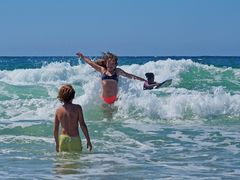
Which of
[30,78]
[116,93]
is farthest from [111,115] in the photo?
[30,78]

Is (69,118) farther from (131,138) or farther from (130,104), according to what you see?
(130,104)

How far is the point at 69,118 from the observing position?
7.79m

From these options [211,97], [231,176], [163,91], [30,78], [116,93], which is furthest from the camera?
[30,78]

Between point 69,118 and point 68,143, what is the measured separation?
32 centimetres

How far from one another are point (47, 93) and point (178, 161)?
506 inches

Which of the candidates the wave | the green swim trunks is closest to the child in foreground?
the green swim trunks

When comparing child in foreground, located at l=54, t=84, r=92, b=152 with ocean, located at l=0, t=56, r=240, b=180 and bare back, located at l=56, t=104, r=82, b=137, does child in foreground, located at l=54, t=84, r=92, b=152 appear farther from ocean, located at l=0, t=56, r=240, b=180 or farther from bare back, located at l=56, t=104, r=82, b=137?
ocean, located at l=0, t=56, r=240, b=180

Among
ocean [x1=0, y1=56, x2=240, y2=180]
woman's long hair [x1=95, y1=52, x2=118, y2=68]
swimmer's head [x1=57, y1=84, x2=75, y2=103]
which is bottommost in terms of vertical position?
ocean [x1=0, y1=56, x2=240, y2=180]

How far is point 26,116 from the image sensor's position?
13.8 meters

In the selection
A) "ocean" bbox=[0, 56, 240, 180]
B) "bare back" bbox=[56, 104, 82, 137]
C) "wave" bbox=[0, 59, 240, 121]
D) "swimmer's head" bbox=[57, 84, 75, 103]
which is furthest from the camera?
"wave" bbox=[0, 59, 240, 121]

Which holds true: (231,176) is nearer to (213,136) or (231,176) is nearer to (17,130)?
(213,136)

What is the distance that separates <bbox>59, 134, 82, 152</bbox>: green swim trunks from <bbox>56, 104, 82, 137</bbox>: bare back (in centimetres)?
5

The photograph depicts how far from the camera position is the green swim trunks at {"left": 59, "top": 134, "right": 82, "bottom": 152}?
7.80 m

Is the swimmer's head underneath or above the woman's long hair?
underneath
